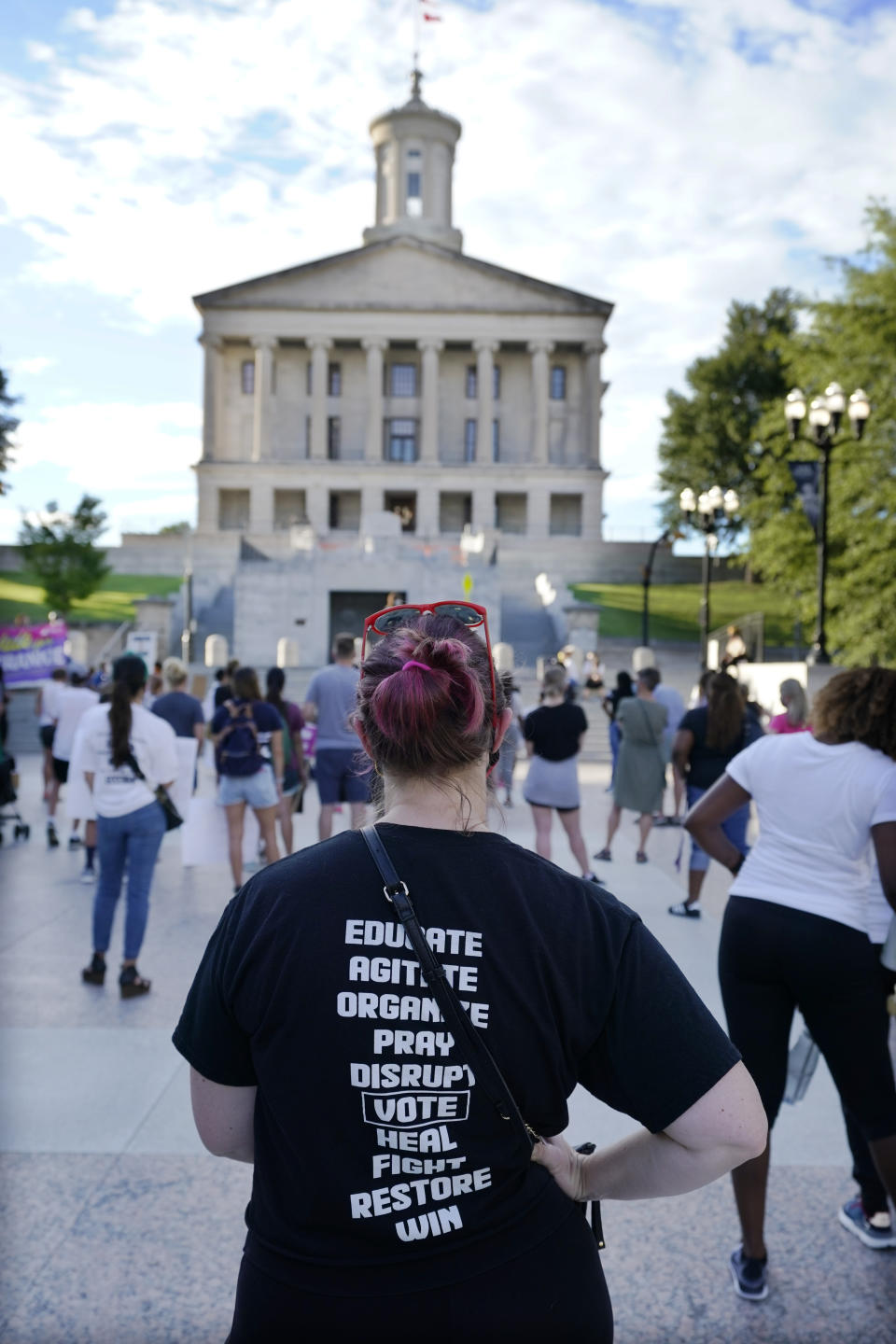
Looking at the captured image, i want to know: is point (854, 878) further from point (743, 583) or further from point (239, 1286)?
point (743, 583)

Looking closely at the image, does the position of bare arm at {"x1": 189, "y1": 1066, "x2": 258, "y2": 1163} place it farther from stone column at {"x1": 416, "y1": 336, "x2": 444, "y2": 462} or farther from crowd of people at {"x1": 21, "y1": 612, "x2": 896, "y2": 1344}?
stone column at {"x1": 416, "y1": 336, "x2": 444, "y2": 462}

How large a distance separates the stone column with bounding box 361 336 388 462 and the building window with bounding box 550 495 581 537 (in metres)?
11.1

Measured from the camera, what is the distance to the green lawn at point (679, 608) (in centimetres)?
4288

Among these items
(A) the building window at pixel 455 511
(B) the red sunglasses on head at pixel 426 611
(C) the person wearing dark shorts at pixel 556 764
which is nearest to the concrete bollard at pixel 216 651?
(C) the person wearing dark shorts at pixel 556 764

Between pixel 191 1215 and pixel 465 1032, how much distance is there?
115 inches

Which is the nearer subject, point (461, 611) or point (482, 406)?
point (461, 611)

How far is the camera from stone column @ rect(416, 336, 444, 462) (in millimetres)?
62500

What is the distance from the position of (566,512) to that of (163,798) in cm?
6018

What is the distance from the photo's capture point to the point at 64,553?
1679 inches

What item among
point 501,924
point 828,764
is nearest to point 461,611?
point 501,924

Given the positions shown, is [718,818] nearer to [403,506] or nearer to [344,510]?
[344,510]

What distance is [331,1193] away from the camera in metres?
1.68

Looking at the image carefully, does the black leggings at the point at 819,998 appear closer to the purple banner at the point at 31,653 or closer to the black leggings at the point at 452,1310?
the black leggings at the point at 452,1310

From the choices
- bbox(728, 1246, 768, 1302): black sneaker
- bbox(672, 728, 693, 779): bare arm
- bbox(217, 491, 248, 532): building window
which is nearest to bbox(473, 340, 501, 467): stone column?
bbox(217, 491, 248, 532): building window
